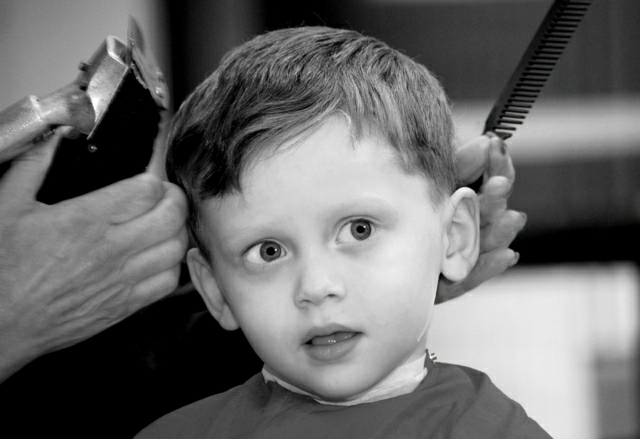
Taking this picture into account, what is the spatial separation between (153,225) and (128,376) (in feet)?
0.98

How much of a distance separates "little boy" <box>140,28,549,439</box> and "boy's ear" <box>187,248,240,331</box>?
0.06 meters

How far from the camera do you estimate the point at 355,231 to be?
1091 mm

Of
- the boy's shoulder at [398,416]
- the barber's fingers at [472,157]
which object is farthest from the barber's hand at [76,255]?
the barber's fingers at [472,157]

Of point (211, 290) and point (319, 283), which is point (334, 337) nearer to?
point (319, 283)

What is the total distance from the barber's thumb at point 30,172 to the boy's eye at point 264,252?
0.31 m

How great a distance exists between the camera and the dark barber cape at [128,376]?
136 cm

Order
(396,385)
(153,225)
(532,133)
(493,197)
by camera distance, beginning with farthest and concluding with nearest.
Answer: (532,133)
(493,197)
(153,225)
(396,385)

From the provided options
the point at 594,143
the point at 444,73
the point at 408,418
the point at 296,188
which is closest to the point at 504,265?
the point at 408,418

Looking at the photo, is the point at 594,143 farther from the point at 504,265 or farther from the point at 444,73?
the point at 504,265

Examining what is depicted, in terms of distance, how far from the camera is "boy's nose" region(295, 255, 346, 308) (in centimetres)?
105

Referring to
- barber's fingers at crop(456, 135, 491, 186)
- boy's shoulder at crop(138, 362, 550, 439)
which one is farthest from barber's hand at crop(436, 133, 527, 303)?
boy's shoulder at crop(138, 362, 550, 439)

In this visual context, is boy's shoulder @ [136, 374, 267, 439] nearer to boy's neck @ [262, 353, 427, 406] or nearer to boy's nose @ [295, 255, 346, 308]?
boy's neck @ [262, 353, 427, 406]

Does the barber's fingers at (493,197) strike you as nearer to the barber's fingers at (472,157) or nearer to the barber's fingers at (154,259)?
the barber's fingers at (472,157)

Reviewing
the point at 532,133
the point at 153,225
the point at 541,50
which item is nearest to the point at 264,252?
the point at 153,225
